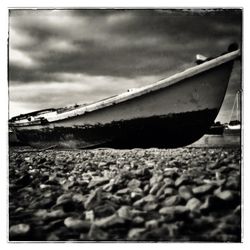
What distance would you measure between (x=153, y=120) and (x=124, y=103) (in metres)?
0.27

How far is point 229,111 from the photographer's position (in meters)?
2.49

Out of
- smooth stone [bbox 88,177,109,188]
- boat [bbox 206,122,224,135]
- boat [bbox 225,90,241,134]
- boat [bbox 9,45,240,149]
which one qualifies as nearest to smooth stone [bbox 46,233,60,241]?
smooth stone [bbox 88,177,109,188]

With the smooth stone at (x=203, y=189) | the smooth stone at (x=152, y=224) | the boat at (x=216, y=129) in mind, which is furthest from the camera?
the boat at (x=216, y=129)

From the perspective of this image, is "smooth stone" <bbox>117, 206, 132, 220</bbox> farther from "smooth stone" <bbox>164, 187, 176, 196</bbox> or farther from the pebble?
the pebble

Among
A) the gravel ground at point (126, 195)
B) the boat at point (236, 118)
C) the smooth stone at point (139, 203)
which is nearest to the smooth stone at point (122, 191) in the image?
the gravel ground at point (126, 195)

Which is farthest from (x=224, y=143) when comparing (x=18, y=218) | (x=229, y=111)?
(x=18, y=218)

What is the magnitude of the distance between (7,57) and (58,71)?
1.31ft

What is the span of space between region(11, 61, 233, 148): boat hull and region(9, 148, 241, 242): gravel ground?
0.32 ft

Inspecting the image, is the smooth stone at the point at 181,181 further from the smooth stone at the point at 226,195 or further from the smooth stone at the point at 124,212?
the smooth stone at the point at 124,212

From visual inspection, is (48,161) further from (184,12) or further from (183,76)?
(184,12)

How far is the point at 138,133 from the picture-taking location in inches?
104

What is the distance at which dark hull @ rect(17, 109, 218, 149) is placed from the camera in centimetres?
259

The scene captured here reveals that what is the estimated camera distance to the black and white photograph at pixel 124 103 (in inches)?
93.9

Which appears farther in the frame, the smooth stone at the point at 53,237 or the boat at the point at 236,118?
the boat at the point at 236,118
